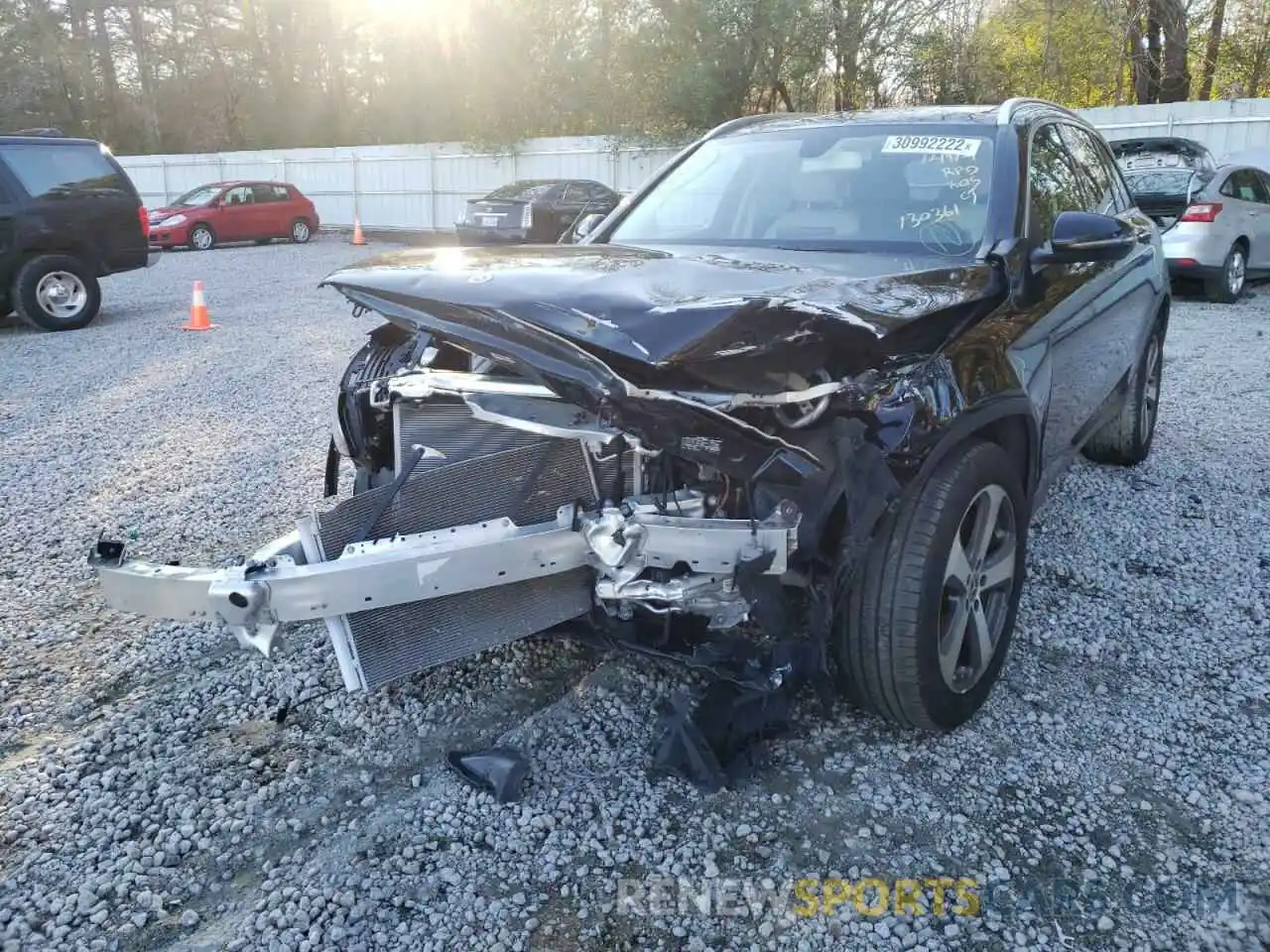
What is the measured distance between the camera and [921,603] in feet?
8.71

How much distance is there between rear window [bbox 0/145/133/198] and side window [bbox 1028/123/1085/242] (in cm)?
991

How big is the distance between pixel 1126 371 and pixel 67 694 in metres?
4.57

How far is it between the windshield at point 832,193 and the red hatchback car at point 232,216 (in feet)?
64.2

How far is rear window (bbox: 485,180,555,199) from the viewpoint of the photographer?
61.8 ft

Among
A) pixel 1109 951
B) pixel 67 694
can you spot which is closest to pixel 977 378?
pixel 1109 951

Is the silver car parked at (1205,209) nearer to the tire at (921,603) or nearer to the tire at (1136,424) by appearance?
the tire at (1136,424)

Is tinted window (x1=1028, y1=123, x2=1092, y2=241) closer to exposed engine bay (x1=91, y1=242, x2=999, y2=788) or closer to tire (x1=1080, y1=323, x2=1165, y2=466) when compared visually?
exposed engine bay (x1=91, y1=242, x2=999, y2=788)

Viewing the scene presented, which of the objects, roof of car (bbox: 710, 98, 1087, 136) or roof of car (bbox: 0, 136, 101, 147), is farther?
roof of car (bbox: 0, 136, 101, 147)

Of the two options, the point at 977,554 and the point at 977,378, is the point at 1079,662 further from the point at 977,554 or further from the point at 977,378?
the point at 977,378

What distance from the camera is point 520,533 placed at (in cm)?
252

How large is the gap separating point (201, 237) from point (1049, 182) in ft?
68.7

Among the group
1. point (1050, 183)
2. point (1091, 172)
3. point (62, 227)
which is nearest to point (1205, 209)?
point (1091, 172)

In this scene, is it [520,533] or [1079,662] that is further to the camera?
[1079,662]

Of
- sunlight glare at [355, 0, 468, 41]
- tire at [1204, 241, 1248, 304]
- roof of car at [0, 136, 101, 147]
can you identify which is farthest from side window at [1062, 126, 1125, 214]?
sunlight glare at [355, 0, 468, 41]
